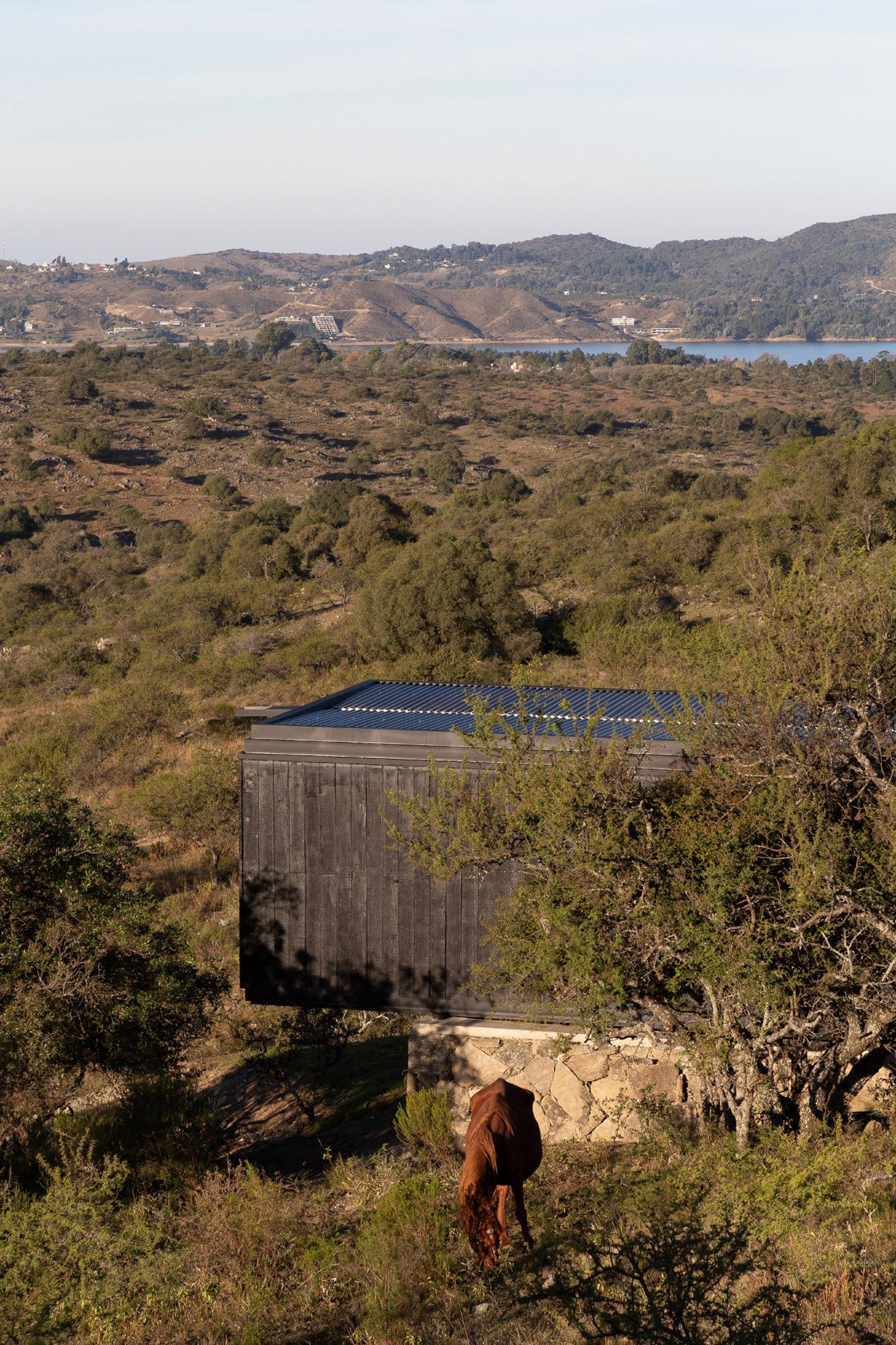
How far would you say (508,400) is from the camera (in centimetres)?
8131

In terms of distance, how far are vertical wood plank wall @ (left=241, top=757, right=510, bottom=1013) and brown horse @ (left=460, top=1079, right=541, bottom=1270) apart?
2245 mm

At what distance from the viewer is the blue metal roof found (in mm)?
9219

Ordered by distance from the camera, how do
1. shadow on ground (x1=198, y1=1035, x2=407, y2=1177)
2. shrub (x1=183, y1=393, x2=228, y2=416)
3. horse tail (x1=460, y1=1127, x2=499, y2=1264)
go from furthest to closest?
shrub (x1=183, y1=393, x2=228, y2=416), shadow on ground (x1=198, y1=1035, x2=407, y2=1177), horse tail (x1=460, y1=1127, x2=499, y2=1264)

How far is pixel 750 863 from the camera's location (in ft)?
22.8

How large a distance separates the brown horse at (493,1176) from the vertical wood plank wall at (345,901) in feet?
7.36

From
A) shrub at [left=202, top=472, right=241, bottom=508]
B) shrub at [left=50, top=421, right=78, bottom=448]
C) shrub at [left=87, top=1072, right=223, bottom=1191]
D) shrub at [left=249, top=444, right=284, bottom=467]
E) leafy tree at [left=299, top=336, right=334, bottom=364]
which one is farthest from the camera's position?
leafy tree at [left=299, top=336, right=334, bottom=364]

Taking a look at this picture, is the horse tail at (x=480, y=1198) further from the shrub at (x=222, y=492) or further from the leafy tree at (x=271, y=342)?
the leafy tree at (x=271, y=342)

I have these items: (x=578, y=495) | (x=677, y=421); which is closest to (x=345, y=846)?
(x=578, y=495)


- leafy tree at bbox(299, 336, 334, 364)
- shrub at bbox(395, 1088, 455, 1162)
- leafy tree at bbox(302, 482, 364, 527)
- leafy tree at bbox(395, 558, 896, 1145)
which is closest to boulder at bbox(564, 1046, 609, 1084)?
shrub at bbox(395, 1088, 455, 1162)

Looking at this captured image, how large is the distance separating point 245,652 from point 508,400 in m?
57.8

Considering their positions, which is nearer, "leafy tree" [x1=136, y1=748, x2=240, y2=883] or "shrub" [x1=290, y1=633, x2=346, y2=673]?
"leafy tree" [x1=136, y1=748, x2=240, y2=883]

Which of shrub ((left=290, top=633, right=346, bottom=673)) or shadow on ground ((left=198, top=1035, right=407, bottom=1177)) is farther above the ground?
shrub ((left=290, top=633, right=346, bottom=673))

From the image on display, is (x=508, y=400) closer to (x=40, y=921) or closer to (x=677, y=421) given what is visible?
(x=677, y=421)

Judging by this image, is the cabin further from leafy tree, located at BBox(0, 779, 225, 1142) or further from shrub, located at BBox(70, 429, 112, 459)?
shrub, located at BBox(70, 429, 112, 459)
